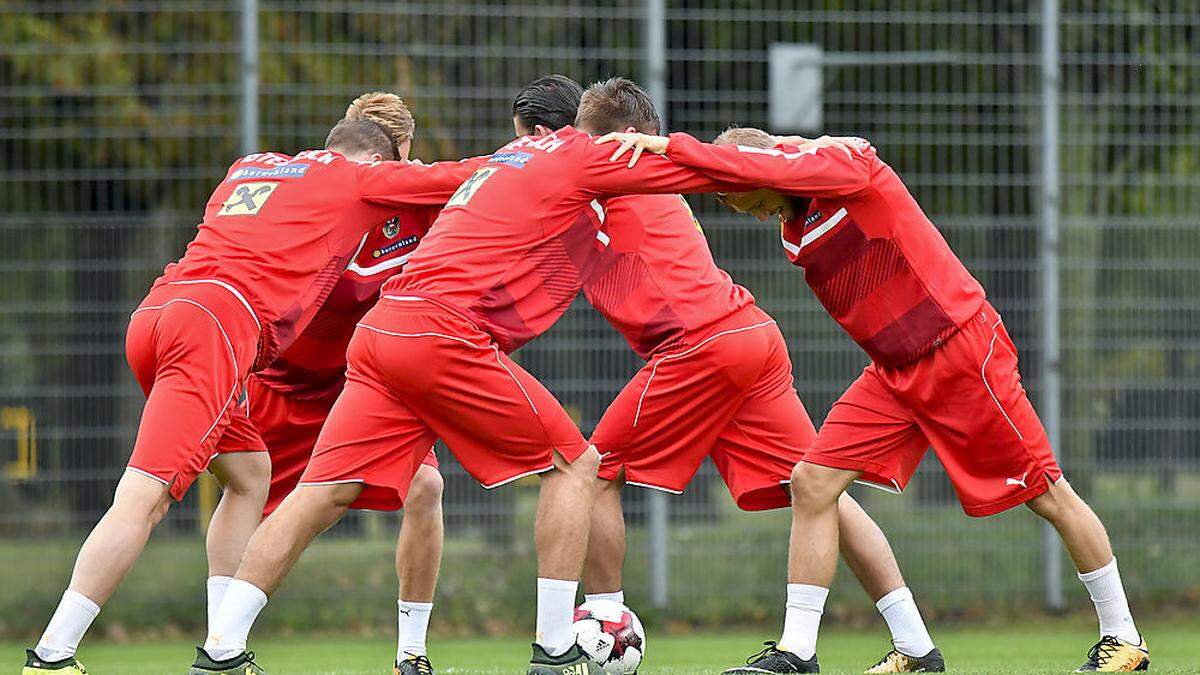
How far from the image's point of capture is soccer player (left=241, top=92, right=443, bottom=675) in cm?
723

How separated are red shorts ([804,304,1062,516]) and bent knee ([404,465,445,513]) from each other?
1527 mm

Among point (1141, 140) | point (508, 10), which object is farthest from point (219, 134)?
point (1141, 140)

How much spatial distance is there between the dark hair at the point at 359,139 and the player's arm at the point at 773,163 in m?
1.30

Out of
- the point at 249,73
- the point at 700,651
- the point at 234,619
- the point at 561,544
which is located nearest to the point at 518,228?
the point at 561,544

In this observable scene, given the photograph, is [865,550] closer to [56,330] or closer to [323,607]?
[323,607]

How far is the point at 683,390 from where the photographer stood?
711 centimetres

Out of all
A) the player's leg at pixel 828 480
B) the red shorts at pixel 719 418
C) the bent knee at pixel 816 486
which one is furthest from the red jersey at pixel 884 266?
the bent knee at pixel 816 486

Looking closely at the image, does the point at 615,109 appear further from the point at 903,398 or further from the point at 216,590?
the point at 216,590

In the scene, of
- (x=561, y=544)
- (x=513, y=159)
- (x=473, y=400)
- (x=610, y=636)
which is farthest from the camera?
(x=610, y=636)

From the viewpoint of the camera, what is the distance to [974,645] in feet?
36.0

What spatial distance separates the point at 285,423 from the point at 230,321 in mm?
1024

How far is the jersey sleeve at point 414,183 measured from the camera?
6996 mm

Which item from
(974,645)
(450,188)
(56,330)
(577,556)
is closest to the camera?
(577,556)

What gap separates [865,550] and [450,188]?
→ 2.26 meters
